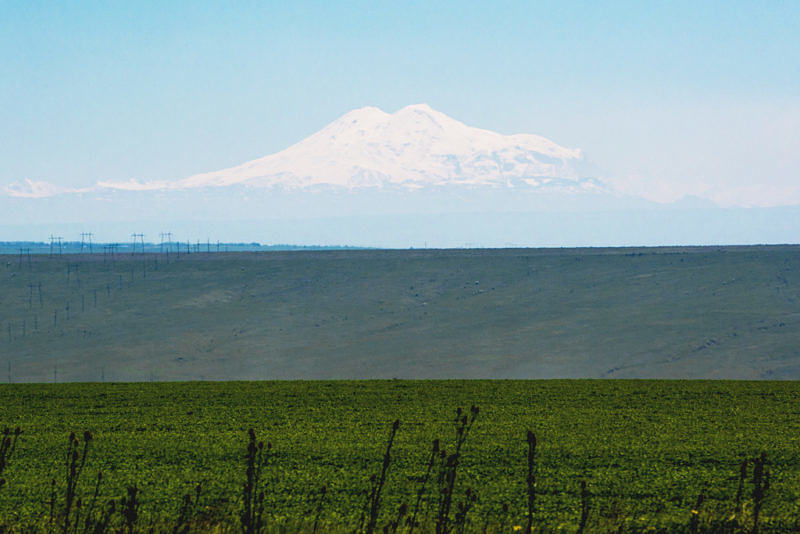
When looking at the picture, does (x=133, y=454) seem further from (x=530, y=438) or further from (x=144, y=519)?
(x=530, y=438)

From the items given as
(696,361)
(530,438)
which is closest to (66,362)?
(696,361)

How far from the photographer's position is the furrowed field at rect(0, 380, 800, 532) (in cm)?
655

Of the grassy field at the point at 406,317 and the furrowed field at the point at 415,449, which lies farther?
the grassy field at the point at 406,317

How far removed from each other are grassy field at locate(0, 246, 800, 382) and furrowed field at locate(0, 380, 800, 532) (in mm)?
16550

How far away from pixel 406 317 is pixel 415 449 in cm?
2738

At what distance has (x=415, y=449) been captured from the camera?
342 inches

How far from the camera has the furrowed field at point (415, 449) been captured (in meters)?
6.55

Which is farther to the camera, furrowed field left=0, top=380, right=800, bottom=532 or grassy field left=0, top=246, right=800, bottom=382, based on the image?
grassy field left=0, top=246, right=800, bottom=382

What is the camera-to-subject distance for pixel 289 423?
1055 cm

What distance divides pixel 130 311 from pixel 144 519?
1270 inches

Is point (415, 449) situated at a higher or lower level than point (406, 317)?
higher

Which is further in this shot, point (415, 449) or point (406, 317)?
point (406, 317)

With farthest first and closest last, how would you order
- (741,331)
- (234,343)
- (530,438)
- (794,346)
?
(234,343) < (741,331) < (794,346) < (530,438)

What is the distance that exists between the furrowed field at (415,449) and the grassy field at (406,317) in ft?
54.3
